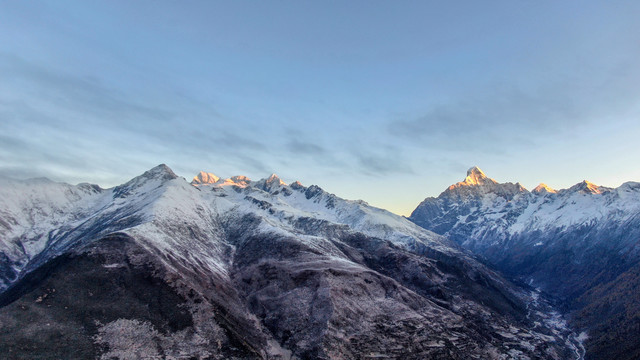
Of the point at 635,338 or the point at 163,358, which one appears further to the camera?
the point at 635,338

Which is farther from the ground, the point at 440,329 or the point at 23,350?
the point at 440,329

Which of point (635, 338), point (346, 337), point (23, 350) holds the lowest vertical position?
point (23, 350)

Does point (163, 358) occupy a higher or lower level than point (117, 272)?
lower

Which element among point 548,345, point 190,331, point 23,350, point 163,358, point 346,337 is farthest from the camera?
point 548,345

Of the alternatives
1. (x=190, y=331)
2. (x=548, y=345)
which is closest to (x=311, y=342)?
(x=190, y=331)

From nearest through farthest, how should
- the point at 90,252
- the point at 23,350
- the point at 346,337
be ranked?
the point at 23,350
the point at 346,337
the point at 90,252

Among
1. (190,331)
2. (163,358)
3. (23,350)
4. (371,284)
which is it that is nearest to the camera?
(23,350)

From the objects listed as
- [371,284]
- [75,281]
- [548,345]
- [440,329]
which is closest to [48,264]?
[75,281]

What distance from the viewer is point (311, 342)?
129 meters

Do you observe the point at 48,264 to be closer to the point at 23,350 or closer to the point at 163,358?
the point at 23,350

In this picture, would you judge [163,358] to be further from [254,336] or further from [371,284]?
[371,284]

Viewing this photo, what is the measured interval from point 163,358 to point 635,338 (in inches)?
8678

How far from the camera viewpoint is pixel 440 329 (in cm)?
15262

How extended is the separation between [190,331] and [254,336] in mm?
23592
